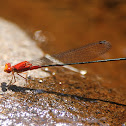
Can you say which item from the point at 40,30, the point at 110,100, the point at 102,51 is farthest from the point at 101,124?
the point at 40,30

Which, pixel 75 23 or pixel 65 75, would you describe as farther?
pixel 75 23

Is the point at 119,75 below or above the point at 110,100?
above

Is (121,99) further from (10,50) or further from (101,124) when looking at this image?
(10,50)

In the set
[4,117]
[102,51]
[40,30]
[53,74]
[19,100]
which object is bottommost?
[4,117]

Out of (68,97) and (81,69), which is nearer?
(68,97)

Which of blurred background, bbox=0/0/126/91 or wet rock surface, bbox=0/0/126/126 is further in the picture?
blurred background, bbox=0/0/126/91

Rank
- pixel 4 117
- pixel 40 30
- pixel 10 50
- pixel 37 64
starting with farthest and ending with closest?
1. pixel 40 30
2. pixel 10 50
3. pixel 37 64
4. pixel 4 117

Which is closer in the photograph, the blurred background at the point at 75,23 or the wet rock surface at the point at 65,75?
the wet rock surface at the point at 65,75

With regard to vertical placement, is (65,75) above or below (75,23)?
below
